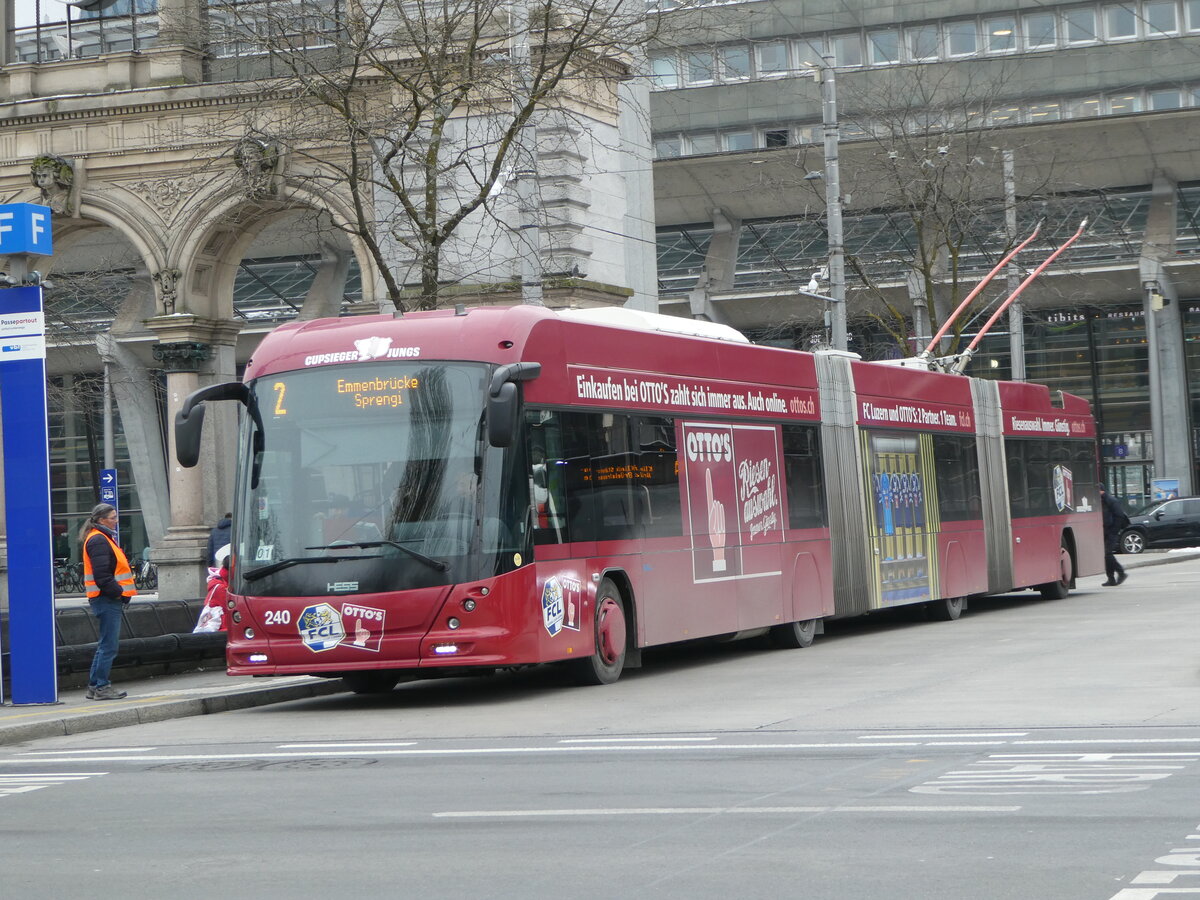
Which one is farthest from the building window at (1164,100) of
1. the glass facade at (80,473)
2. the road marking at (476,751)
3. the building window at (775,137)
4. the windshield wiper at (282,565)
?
the road marking at (476,751)

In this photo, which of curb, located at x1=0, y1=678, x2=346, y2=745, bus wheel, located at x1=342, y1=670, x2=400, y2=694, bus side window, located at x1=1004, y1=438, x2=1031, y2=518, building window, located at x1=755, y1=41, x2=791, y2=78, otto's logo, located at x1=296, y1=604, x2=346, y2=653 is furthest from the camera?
building window, located at x1=755, y1=41, x2=791, y2=78

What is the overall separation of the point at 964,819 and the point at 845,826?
1.72 ft

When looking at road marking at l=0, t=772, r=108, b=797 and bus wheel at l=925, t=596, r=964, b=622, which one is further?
bus wheel at l=925, t=596, r=964, b=622

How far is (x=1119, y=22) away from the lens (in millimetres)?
51281

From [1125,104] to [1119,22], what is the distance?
272cm

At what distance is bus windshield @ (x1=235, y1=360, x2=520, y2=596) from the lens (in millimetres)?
14461

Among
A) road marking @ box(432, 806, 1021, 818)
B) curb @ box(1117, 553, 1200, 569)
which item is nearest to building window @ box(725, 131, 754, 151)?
curb @ box(1117, 553, 1200, 569)

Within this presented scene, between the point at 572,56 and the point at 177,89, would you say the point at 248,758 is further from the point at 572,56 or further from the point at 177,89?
the point at 177,89

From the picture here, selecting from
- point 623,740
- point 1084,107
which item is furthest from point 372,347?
point 1084,107

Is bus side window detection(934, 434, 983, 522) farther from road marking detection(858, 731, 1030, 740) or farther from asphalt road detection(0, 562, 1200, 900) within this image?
road marking detection(858, 731, 1030, 740)

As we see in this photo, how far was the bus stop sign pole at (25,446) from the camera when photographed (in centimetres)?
1526

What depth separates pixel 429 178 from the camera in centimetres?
2067

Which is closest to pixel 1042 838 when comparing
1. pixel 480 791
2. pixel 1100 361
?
pixel 480 791

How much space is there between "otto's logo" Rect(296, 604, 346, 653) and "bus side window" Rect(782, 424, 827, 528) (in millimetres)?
6504
